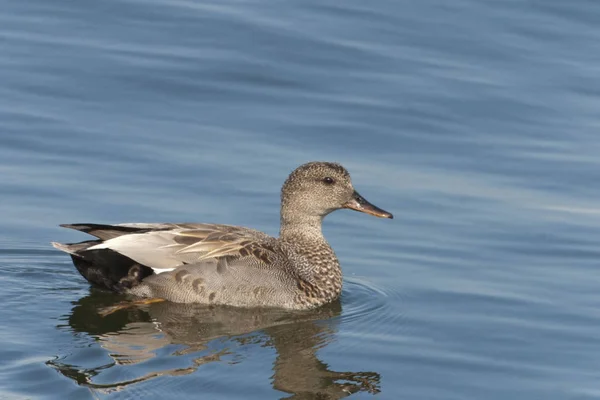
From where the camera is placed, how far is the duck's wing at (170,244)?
11.4 metres

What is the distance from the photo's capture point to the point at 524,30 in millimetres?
16828

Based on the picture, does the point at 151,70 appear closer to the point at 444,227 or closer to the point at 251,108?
the point at 251,108

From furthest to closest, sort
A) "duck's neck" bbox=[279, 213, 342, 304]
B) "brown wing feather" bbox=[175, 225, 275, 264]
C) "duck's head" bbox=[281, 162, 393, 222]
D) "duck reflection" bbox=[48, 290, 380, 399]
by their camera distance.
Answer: "duck's head" bbox=[281, 162, 393, 222]
"duck's neck" bbox=[279, 213, 342, 304]
"brown wing feather" bbox=[175, 225, 275, 264]
"duck reflection" bbox=[48, 290, 380, 399]

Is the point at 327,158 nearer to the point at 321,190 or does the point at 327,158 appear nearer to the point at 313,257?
the point at 321,190

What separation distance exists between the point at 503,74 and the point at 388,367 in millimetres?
6530

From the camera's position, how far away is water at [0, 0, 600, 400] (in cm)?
991

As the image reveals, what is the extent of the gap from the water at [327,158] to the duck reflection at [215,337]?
3 cm

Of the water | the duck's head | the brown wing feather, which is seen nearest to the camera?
the water

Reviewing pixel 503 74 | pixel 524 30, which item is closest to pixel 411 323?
pixel 503 74

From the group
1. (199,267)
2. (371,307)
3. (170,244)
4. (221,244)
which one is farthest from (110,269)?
(371,307)

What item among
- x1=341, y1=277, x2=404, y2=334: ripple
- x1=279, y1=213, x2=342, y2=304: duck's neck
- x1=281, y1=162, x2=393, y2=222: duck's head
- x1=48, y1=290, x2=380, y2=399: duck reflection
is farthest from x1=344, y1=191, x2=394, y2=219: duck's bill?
x1=48, y1=290, x2=380, y2=399: duck reflection

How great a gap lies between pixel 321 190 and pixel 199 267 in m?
1.27

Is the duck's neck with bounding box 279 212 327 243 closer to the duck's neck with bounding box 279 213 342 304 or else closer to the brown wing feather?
the duck's neck with bounding box 279 213 342 304

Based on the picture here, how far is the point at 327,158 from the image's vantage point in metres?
13.8
